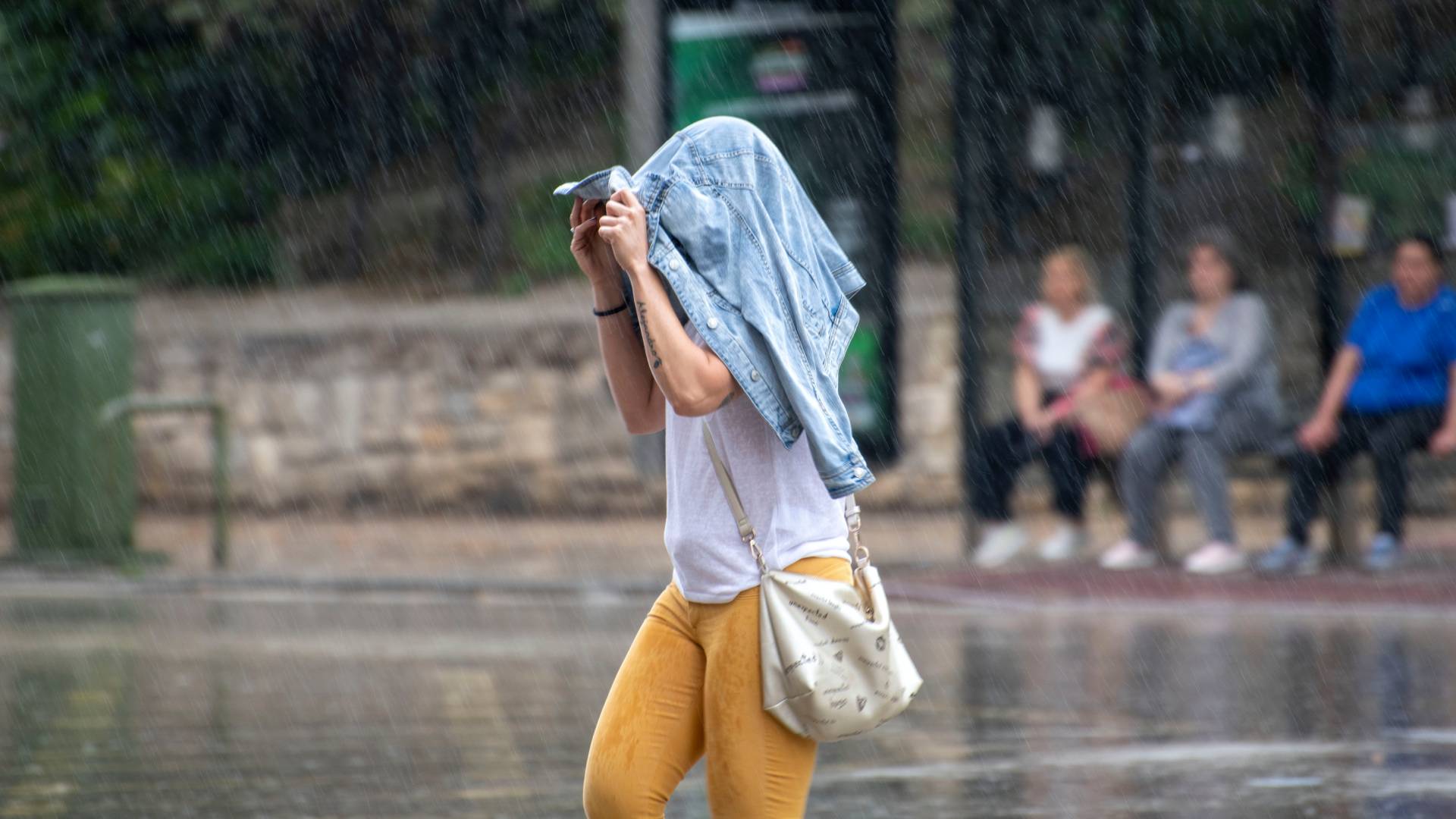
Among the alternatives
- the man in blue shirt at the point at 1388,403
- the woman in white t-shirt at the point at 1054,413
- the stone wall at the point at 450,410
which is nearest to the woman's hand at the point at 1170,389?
the woman in white t-shirt at the point at 1054,413

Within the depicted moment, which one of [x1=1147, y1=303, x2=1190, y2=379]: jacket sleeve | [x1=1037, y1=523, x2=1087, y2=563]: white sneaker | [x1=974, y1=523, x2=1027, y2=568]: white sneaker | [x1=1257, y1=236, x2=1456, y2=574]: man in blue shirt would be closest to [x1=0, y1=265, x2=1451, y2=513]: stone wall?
[x1=974, y1=523, x2=1027, y2=568]: white sneaker

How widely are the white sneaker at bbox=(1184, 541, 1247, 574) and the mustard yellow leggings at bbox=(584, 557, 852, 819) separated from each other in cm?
859

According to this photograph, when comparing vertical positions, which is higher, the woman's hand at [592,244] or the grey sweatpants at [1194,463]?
the woman's hand at [592,244]

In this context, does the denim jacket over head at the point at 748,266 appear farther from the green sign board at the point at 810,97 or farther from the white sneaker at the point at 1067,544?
the green sign board at the point at 810,97

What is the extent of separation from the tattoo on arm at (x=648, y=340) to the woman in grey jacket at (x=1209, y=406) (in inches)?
355

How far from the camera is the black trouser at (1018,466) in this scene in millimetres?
12500

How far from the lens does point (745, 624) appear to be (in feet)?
11.9

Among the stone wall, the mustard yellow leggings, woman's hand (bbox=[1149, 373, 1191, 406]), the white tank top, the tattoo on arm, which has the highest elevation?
the tattoo on arm

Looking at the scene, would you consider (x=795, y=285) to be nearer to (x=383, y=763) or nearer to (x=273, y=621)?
(x=383, y=763)

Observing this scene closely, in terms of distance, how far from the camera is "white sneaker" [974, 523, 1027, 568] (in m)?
12.6

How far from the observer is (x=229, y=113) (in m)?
20.2

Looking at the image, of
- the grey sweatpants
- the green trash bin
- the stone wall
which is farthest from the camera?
the stone wall

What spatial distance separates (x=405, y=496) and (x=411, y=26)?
625 centimetres

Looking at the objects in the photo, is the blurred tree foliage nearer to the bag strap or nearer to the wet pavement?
the wet pavement
